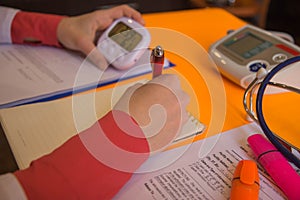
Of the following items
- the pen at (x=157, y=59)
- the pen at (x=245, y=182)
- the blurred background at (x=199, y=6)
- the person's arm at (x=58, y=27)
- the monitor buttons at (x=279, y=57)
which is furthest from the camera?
the blurred background at (x=199, y=6)

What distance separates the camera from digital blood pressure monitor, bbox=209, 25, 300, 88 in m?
0.68

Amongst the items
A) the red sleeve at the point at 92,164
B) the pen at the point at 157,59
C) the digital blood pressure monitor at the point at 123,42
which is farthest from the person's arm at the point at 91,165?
the digital blood pressure monitor at the point at 123,42

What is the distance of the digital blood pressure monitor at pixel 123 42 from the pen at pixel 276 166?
1.02ft

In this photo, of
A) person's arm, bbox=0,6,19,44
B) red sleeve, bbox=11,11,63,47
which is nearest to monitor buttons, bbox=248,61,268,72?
red sleeve, bbox=11,11,63,47

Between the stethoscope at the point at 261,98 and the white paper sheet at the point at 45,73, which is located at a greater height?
the stethoscope at the point at 261,98

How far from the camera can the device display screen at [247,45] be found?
2.39ft

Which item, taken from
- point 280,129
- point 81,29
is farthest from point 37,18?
point 280,129

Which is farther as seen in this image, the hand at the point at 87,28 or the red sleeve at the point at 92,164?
the hand at the point at 87,28

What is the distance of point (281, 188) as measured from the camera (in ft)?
1.52

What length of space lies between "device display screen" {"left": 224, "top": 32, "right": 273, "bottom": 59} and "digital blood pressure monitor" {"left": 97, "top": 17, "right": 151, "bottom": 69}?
7.0 inches

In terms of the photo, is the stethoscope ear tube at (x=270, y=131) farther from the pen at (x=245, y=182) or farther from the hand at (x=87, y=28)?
the hand at (x=87, y=28)

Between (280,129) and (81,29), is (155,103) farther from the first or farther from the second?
(81,29)

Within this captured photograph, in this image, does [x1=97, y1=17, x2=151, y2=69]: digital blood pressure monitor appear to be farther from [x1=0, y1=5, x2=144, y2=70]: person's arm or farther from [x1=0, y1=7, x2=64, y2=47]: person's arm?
[x1=0, y1=7, x2=64, y2=47]: person's arm

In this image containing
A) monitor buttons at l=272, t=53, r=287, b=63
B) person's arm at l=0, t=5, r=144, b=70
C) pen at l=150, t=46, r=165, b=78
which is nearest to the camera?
pen at l=150, t=46, r=165, b=78
